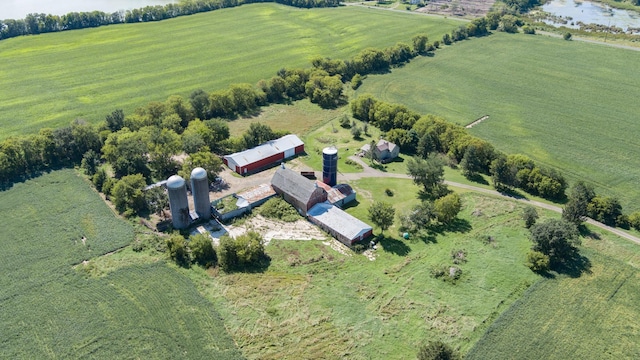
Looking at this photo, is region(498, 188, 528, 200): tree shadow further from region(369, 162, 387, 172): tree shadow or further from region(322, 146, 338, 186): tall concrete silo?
region(322, 146, 338, 186): tall concrete silo

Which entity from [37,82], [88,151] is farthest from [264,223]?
[37,82]

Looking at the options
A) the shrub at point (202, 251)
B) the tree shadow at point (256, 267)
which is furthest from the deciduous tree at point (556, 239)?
the shrub at point (202, 251)

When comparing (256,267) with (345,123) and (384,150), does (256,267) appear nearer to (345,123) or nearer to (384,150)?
(384,150)

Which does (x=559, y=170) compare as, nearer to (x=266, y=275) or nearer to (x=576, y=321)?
(x=576, y=321)

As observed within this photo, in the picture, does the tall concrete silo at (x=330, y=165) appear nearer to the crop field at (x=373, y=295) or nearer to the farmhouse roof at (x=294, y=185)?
the farmhouse roof at (x=294, y=185)

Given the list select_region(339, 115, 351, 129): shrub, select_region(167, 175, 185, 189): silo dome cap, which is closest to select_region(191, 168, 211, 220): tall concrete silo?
select_region(167, 175, 185, 189): silo dome cap
